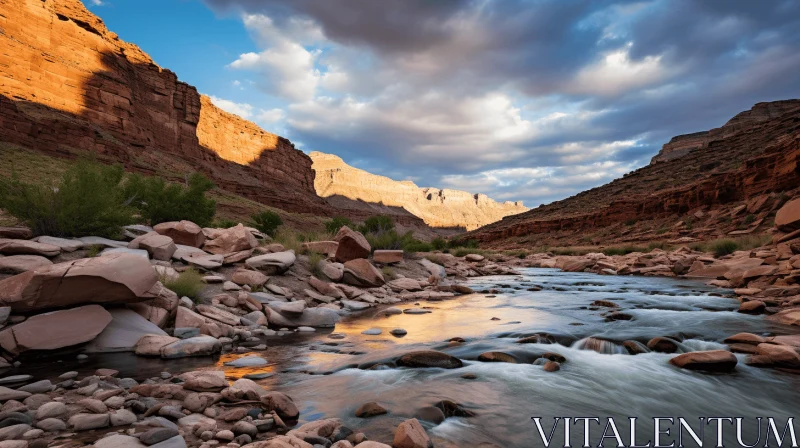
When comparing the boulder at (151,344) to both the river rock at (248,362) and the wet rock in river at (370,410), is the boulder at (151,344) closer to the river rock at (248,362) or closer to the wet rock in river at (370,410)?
the river rock at (248,362)

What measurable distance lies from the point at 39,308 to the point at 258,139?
107601mm

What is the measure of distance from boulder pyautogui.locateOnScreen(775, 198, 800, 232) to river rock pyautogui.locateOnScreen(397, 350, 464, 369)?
43.8ft

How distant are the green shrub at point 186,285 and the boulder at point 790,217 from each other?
1656 centimetres

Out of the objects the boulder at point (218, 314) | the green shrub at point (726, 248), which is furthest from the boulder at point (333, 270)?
the green shrub at point (726, 248)

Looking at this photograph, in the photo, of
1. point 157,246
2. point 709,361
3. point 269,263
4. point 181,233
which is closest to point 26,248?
point 157,246

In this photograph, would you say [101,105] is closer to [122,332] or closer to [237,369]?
[122,332]

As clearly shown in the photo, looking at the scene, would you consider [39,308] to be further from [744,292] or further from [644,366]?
[744,292]

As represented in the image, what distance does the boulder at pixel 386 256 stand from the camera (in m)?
14.2

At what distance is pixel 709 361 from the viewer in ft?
15.8

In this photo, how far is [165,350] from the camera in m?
5.05

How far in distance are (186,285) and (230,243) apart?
361 cm

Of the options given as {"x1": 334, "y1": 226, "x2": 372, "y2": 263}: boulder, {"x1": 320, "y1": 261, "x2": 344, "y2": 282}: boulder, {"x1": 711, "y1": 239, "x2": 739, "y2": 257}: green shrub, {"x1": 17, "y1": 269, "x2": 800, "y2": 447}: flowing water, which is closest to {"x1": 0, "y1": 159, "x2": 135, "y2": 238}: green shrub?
{"x1": 17, "y1": 269, "x2": 800, "y2": 447}: flowing water

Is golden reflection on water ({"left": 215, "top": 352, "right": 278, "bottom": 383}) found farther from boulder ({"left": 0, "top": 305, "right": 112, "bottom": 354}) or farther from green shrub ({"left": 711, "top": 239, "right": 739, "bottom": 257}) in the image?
green shrub ({"left": 711, "top": 239, "right": 739, "bottom": 257})

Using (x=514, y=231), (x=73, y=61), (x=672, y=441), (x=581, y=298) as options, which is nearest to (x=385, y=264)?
(x=581, y=298)
